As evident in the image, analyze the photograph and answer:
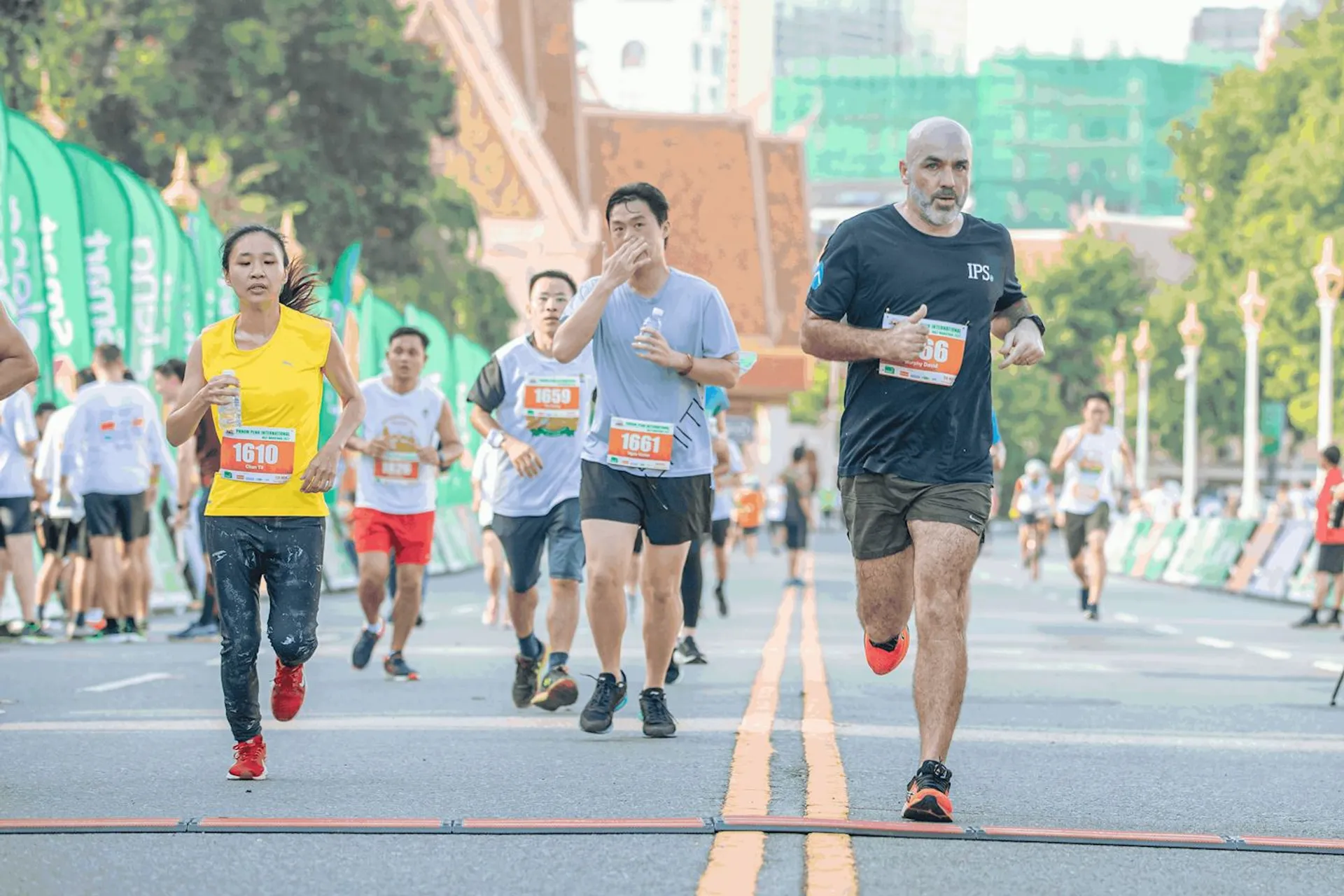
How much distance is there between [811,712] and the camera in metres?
10.9

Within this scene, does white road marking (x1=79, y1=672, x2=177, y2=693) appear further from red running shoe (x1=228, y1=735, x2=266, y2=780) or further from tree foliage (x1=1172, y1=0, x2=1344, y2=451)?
tree foliage (x1=1172, y1=0, x2=1344, y2=451)

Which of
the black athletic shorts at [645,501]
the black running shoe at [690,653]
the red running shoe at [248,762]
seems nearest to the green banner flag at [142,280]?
the black running shoe at [690,653]

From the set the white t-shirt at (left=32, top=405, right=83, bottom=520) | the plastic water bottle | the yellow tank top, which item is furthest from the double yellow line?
the white t-shirt at (left=32, top=405, right=83, bottom=520)

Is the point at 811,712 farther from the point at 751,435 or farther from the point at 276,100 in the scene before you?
the point at 751,435

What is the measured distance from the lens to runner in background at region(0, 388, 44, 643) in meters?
16.7

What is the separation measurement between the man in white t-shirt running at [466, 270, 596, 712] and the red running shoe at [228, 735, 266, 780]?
10.5 ft

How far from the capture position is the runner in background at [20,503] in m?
16.7

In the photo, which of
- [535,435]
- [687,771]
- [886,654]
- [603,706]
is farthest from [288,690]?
[535,435]

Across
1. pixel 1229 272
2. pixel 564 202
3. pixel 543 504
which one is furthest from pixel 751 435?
pixel 543 504

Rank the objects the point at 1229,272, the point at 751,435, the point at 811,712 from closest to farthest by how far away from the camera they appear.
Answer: the point at 811,712, the point at 1229,272, the point at 751,435

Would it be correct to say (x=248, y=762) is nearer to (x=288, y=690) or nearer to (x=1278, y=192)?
(x=288, y=690)

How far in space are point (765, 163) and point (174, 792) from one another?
71210 mm

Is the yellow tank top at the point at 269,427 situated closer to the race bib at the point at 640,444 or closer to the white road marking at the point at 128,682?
the race bib at the point at 640,444

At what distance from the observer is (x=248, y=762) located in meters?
8.02
